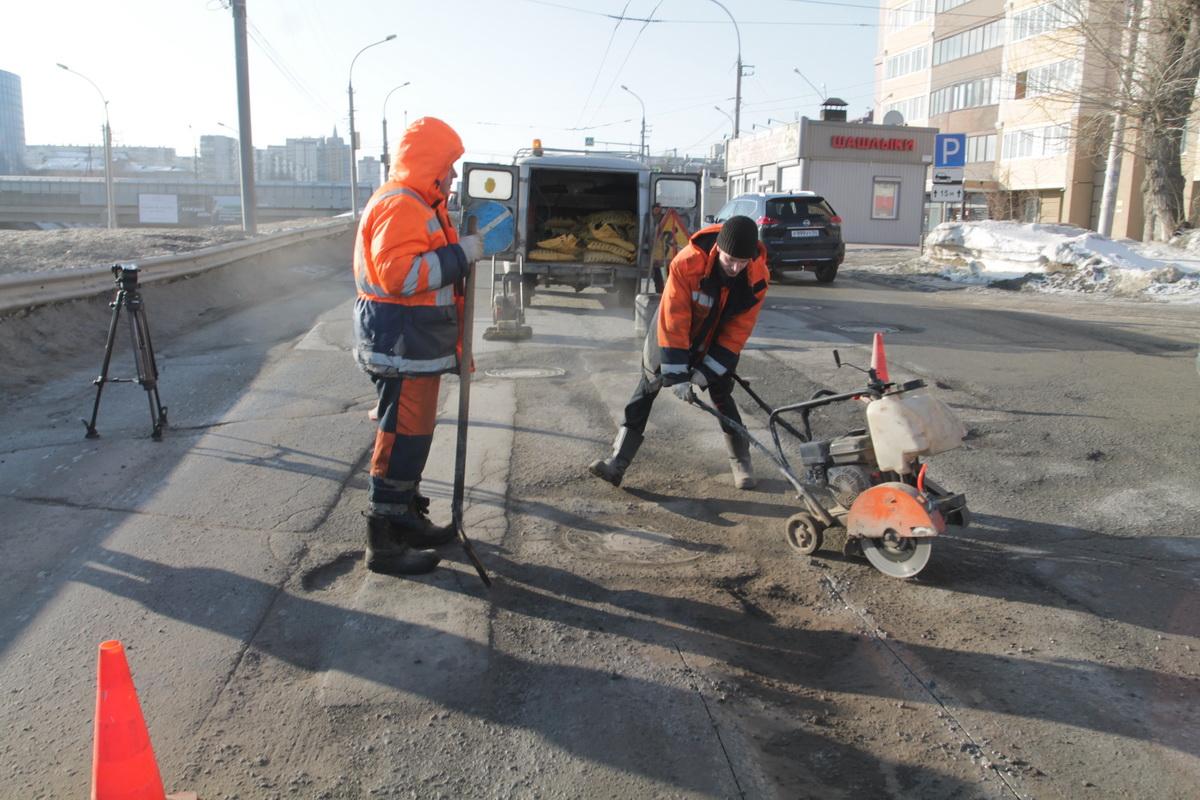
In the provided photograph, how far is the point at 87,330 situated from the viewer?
399 inches

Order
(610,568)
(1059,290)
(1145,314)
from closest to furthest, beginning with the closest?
(610,568)
(1145,314)
(1059,290)

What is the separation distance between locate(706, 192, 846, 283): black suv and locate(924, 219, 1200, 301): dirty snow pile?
3467 mm

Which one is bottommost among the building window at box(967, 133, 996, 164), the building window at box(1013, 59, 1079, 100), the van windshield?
the van windshield

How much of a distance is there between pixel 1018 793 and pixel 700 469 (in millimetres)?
3303

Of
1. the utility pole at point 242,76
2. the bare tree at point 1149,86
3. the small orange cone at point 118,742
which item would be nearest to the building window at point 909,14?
the bare tree at point 1149,86

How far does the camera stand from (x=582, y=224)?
14.0 m

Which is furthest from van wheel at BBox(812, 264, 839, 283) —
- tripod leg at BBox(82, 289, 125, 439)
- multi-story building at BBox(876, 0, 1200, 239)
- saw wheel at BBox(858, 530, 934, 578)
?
saw wheel at BBox(858, 530, 934, 578)

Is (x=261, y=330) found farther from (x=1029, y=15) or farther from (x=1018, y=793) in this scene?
(x=1029, y=15)

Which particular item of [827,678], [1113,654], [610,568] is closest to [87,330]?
[610,568]

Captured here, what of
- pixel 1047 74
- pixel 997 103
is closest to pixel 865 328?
pixel 1047 74

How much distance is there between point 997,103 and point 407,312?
4868 cm

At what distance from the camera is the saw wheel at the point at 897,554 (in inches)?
163

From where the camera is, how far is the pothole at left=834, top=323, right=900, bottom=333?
11609mm

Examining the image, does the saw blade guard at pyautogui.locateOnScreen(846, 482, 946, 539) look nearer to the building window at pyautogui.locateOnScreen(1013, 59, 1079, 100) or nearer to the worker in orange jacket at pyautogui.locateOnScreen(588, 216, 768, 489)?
the worker in orange jacket at pyautogui.locateOnScreen(588, 216, 768, 489)
